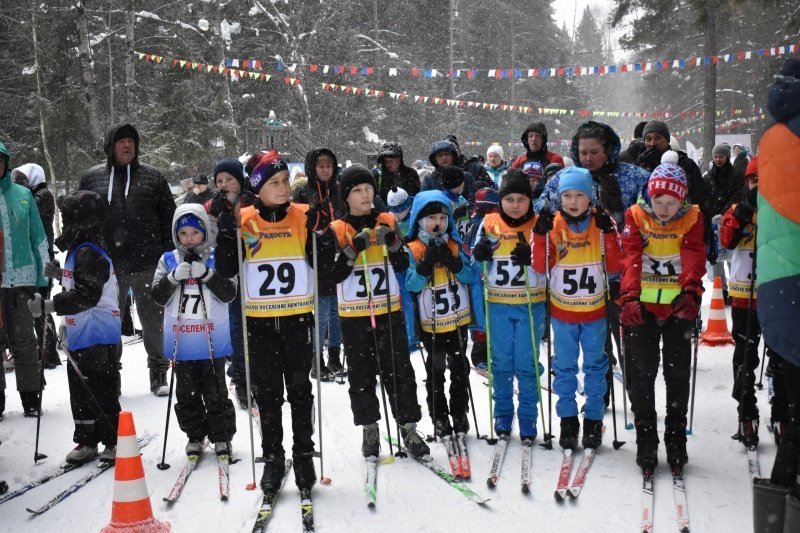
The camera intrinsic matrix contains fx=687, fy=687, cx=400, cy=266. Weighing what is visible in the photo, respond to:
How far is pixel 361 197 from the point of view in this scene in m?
4.88

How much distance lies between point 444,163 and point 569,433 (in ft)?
11.8

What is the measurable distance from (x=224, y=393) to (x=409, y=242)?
1822mm

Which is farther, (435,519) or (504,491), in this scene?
(504,491)

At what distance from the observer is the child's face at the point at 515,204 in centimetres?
510

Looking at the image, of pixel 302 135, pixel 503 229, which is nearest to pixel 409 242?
pixel 503 229

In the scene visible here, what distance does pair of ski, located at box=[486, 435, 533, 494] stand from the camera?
4.45 metres

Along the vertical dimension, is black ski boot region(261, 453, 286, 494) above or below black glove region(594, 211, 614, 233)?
below

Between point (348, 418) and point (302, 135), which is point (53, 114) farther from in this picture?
point (348, 418)

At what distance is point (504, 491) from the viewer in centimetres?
438

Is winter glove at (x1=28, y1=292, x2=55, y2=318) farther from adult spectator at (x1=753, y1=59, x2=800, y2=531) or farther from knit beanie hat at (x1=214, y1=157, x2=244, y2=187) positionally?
adult spectator at (x1=753, y1=59, x2=800, y2=531)

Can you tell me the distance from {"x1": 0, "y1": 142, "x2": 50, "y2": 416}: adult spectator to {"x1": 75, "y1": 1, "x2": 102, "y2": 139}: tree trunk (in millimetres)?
14028

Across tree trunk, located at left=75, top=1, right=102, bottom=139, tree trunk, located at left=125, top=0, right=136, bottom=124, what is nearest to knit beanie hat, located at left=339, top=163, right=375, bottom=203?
tree trunk, located at left=125, top=0, right=136, bottom=124

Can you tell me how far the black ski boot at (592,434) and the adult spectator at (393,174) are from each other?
11.0ft

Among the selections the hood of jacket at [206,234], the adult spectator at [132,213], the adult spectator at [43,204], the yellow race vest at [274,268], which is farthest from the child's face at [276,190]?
the adult spectator at [43,204]
